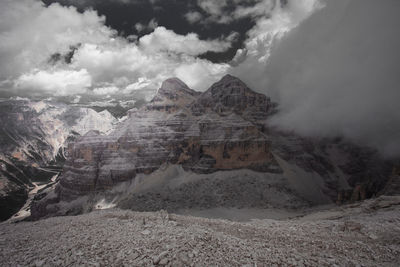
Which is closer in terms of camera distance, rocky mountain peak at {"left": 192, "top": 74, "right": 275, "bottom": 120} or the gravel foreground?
the gravel foreground

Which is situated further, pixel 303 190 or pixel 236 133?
pixel 236 133

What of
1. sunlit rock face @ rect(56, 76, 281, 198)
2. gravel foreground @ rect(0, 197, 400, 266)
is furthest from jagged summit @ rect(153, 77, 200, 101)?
gravel foreground @ rect(0, 197, 400, 266)

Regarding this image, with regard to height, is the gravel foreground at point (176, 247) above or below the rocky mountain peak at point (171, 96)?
below

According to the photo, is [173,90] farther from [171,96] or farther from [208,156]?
[208,156]

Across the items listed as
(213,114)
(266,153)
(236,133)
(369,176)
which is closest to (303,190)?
(266,153)

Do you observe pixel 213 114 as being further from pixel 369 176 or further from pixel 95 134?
pixel 369 176

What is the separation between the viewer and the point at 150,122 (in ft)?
290

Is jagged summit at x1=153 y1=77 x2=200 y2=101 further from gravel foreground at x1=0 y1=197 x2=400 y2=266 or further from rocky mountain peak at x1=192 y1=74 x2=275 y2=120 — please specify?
gravel foreground at x1=0 y1=197 x2=400 y2=266

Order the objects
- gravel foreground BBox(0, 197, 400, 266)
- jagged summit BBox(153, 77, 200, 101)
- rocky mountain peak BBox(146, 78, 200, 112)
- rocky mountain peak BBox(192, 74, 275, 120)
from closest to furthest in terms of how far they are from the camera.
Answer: gravel foreground BBox(0, 197, 400, 266), rocky mountain peak BBox(192, 74, 275, 120), rocky mountain peak BBox(146, 78, 200, 112), jagged summit BBox(153, 77, 200, 101)

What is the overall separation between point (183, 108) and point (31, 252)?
94.3m

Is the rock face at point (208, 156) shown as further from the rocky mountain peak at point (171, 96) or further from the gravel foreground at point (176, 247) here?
the gravel foreground at point (176, 247)

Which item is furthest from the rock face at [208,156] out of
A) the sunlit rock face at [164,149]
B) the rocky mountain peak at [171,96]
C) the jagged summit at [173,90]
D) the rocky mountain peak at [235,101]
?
the jagged summit at [173,90]

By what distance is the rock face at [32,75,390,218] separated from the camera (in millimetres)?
71750

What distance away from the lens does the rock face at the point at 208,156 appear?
71.8 metres
